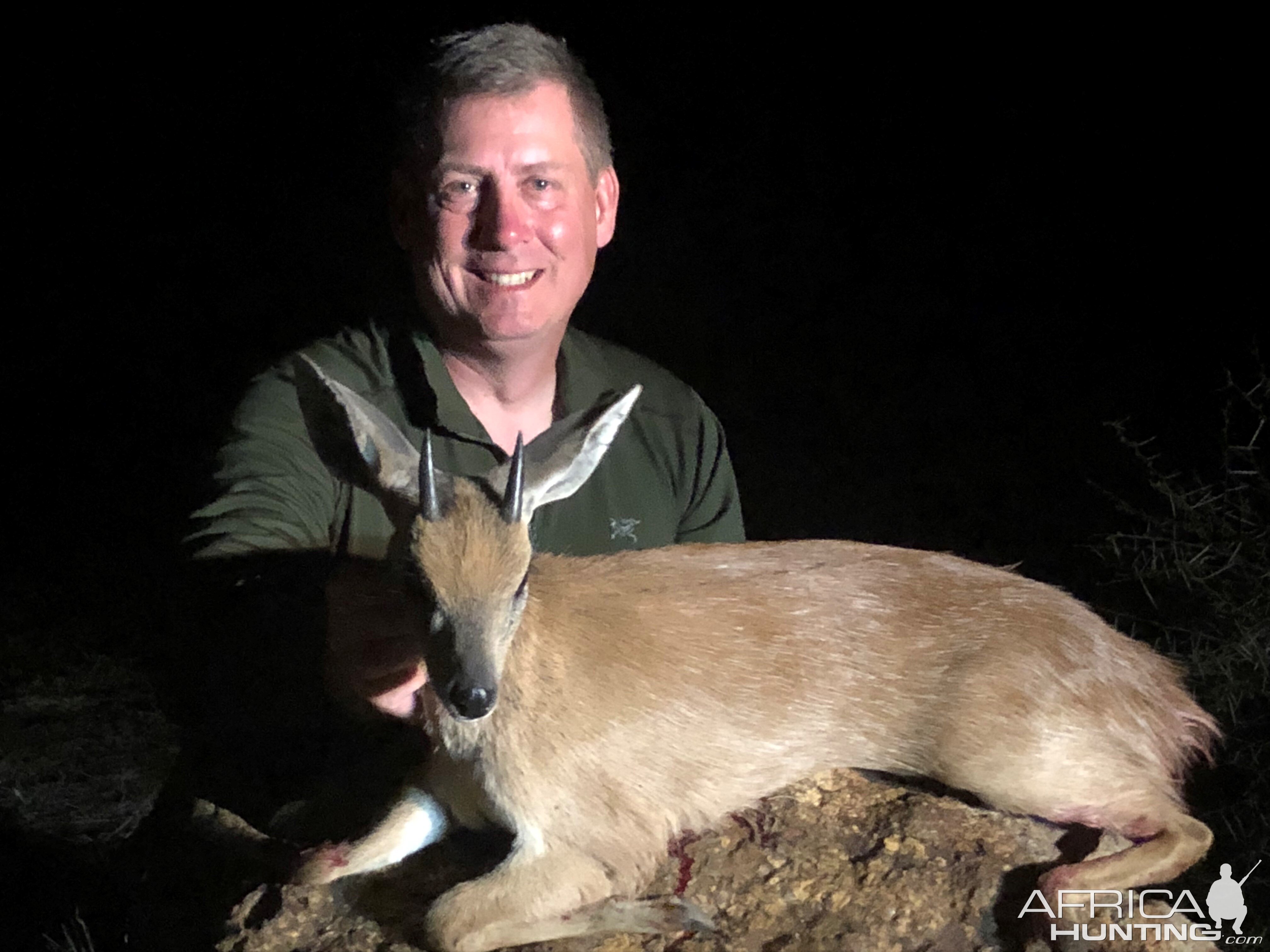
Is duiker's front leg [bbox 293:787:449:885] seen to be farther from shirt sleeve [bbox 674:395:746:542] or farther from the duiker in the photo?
shirt sleeve [bbox 674:395:746:542]

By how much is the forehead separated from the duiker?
2.19 feet

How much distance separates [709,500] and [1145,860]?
149cm

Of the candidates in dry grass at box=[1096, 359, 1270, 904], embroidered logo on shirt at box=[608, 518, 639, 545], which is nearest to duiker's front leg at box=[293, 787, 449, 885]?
embroidered logo on shirt at box=[608, 518, 639, 545]

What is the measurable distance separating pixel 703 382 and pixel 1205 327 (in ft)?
6.06

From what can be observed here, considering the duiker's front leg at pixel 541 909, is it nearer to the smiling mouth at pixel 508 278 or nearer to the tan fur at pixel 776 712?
the tan fur at pixel 776 712

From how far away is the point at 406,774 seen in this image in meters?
2.38

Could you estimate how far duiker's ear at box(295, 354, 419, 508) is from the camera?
185cm

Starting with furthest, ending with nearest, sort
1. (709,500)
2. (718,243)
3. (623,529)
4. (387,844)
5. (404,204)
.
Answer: (718,243) → (709,500) → (623,529) → (404,204) → (387,844)

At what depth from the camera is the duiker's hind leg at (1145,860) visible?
1.92 meters

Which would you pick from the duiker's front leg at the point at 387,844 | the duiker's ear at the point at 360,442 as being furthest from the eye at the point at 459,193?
the duiker's front leg at the point at 387,844

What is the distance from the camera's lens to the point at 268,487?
90.5 inches

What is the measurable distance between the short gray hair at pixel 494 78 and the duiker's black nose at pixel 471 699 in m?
1.20

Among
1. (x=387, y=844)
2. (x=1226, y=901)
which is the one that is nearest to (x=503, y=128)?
(x=387, y=844)

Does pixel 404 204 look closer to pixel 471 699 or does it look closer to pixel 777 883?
pixel 471 699
